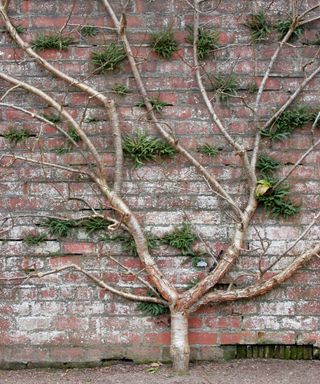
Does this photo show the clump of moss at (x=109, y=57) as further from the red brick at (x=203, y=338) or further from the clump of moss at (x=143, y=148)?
the red brick at (x=203, y=338)

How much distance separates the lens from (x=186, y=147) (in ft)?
9.59

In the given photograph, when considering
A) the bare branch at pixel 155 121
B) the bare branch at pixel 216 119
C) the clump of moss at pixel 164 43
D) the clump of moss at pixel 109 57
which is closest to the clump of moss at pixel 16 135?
the clump of moss at pixel 109 57

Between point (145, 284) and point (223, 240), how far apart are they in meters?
0.45

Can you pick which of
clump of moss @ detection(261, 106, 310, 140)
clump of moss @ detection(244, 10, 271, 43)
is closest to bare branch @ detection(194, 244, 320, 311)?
clump of moss @ detection(261, 106, 310, 140)

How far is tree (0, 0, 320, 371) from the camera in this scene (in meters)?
2.85

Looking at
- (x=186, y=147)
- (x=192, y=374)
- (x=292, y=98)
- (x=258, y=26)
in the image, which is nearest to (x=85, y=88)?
(x=186, y=147)

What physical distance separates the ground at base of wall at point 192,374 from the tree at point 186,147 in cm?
25

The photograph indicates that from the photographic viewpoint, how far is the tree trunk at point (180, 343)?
9.13ft

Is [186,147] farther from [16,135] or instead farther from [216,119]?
[16,135]

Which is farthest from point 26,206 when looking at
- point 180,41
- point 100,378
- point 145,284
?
point 180,41

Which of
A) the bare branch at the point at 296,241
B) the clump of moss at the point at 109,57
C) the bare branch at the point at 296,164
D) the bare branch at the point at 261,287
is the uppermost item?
the clump of moss at the point at 109,57

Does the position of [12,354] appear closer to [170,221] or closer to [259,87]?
[170,221]

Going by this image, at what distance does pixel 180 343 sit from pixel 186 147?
970 millimetres

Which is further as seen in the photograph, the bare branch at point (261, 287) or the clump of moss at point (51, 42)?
the clump of moss at point (51, 42)
